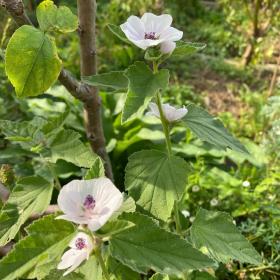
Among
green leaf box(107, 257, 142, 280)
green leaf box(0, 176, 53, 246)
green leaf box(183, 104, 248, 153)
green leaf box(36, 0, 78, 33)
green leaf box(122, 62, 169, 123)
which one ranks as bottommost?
green leaf box(107, 257, 142, 280)

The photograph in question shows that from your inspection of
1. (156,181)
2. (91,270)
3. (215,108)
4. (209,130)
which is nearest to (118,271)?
(91,270)

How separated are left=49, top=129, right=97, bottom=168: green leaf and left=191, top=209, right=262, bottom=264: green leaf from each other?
27 centimetres

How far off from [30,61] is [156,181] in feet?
1.12

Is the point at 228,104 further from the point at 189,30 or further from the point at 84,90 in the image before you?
the point at 84,90

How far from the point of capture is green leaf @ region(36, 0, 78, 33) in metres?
0.75

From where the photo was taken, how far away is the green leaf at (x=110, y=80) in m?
0.80

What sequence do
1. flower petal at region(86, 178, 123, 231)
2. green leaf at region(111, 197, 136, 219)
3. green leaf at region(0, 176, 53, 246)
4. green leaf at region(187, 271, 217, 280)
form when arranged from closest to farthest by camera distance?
1. flower petal at region(86, 178, 123, 231)
2. green leaf at region(111, 197, 136, 219)
3. green leaf at region(0, 176, 53, 246)
4. green leaf at region(187, 271, 217, 280)

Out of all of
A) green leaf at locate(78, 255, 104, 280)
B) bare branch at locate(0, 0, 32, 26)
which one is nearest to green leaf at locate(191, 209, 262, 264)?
green leaf at locate(78, 255, 104, 280)

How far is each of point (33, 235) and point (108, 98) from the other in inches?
73.0

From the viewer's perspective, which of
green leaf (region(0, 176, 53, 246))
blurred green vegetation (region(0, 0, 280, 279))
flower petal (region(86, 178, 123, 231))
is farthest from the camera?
blurred green vegetation (region(0, 0, 280, 279))

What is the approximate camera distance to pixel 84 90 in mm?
1082

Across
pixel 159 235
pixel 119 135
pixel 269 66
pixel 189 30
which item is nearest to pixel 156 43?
pixel 159 235

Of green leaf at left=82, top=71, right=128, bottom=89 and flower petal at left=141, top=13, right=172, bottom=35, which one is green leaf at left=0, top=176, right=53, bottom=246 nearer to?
green leaf at left=82, top=71, right=128, bottom=89

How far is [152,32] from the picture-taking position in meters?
0.79
